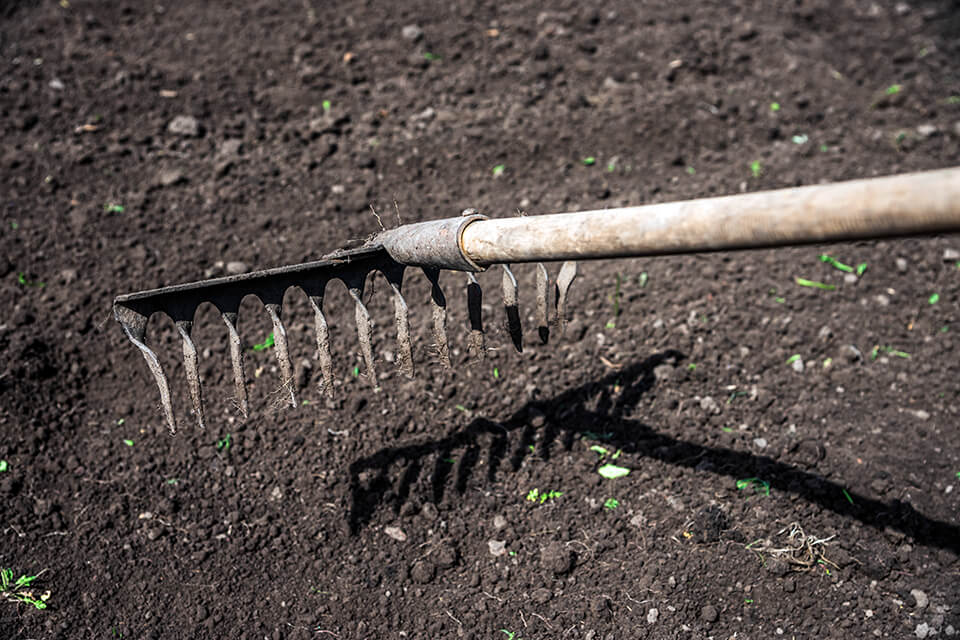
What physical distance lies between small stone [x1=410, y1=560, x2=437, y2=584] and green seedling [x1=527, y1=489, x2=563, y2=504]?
46cm

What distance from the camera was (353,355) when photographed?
3246mm

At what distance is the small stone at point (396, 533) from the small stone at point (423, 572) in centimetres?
13

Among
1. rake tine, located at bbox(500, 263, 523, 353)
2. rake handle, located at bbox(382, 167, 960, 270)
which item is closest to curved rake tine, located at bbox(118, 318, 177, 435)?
rake handle, located at bbox(382, 167, 960, 270)

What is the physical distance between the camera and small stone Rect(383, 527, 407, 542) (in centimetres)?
278

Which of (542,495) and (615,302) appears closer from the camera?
(542,495)

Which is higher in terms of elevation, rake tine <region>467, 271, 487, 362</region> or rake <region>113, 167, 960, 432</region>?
rake <region>113, 167, 960, 432</region>

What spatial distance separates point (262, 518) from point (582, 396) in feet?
4.51

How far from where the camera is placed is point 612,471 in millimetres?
2893

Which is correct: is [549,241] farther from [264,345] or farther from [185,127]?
[185,127]

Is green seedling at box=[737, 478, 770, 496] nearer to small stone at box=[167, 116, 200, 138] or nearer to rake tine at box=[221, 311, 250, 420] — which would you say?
rake tine at box=[221, 311, 250, 420]

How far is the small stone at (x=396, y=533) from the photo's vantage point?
9.12 feet

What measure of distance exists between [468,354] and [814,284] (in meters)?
1.69

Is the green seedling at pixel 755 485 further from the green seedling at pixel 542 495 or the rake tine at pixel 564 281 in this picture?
the rake tine at pixel 564 281

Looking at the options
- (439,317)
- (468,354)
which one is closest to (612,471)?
(468,354)
